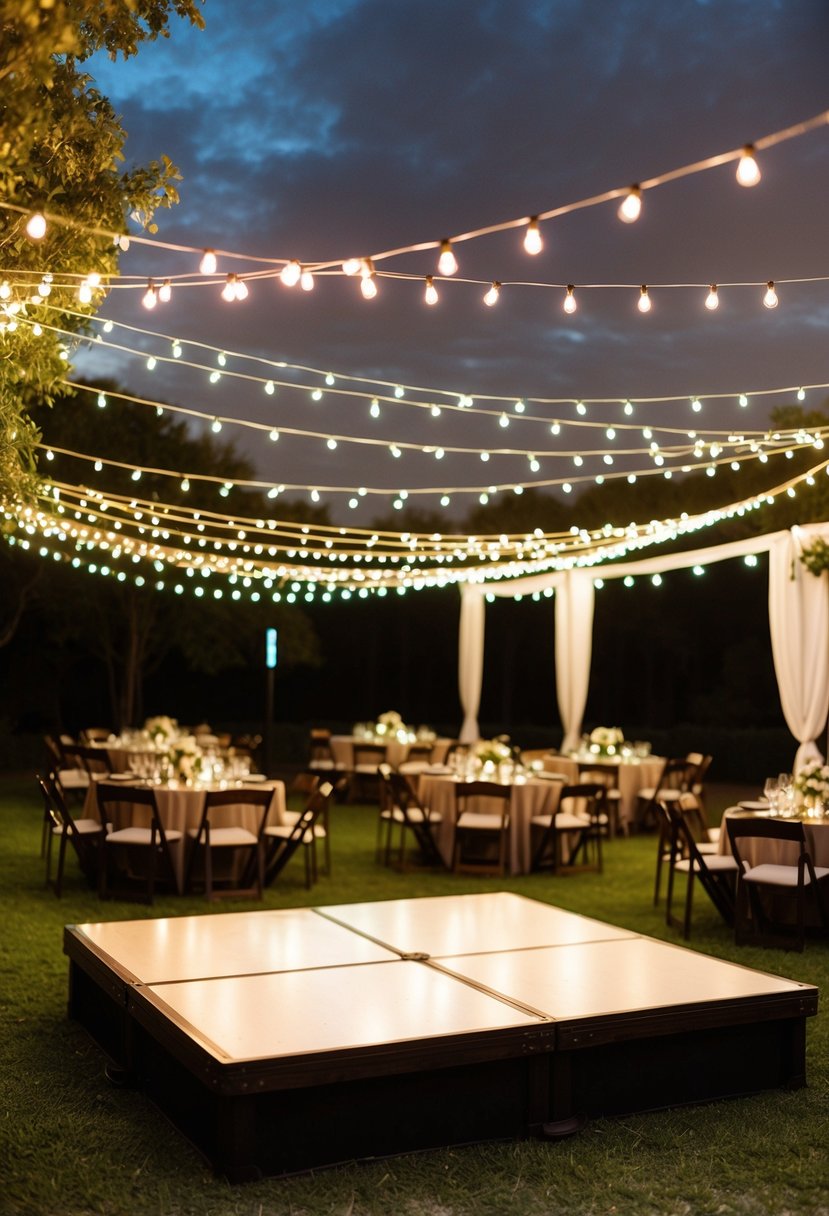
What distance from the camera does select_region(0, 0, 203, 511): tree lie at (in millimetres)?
5457

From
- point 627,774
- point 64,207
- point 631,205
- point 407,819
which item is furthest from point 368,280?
point 627,774

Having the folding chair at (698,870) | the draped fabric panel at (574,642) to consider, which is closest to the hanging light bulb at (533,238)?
the folding chair at (698,870)

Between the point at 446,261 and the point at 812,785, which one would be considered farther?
the point at 812,785

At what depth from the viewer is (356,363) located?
59.2 ft

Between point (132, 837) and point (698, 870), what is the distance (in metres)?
3.49

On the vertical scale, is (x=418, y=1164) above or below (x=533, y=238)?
below

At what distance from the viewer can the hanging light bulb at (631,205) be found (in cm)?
381

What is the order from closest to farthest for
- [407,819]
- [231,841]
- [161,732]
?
1. [231,841]
2. [407,819]
3. [161,732]

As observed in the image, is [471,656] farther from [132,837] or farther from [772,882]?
[772,882]

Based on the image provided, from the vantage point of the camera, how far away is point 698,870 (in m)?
6.92

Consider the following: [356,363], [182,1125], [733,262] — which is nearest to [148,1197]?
[182,1125]

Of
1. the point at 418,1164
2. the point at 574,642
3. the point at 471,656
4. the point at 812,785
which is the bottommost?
the point at 418,1164

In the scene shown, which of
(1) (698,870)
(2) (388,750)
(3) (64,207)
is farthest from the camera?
(2) (388,750)

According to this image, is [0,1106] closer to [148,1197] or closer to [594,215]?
[148,1197]
